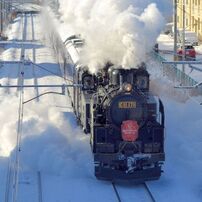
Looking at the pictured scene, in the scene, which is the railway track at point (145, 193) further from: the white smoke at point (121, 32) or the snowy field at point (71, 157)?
the white smoke at point (121, 32)

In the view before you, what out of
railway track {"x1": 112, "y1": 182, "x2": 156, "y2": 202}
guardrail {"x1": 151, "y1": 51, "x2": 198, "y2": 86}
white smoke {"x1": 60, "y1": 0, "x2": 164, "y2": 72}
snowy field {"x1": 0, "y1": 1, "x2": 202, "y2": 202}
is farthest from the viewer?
guardrail {"x1": 151, "y1": 51, "x2": 198, "y2": 86}

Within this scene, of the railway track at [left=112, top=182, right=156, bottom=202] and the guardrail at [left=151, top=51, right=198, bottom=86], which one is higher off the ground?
the guardrail at [left=151, top=51, right=198, bottom=86]

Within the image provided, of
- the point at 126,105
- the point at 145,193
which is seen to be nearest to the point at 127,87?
the point at 126,105

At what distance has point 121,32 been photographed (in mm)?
14023

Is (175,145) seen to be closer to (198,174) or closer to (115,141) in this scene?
(198,174)

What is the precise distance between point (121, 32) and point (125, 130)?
90.1 inches

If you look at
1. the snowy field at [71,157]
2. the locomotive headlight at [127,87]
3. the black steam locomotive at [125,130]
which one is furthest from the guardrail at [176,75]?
the locomotive headlight at [127,87]

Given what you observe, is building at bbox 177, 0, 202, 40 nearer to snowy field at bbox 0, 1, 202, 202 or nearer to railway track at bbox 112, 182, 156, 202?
snowy field at bbox 0, 1, 202, 202

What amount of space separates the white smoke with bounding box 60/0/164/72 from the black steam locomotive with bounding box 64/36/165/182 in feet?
1.39

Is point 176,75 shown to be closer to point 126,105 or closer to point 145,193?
point 126,105

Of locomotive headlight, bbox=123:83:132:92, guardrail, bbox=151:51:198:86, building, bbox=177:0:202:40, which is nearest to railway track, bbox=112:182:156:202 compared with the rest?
locomotive headlight, bbox=123:83:132:92

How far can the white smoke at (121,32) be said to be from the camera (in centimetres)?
1391


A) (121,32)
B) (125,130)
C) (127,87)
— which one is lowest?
(125,130)

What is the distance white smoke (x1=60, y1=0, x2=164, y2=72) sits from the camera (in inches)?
548
